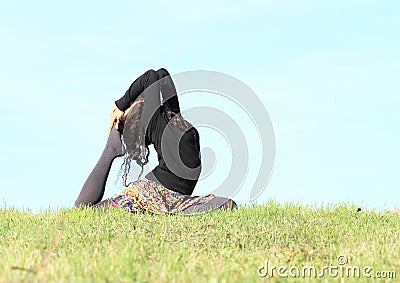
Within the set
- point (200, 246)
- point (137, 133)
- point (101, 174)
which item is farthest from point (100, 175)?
point (200, 246)

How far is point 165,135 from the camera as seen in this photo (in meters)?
7.99

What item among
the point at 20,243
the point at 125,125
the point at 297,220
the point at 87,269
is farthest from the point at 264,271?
the point at 125,125

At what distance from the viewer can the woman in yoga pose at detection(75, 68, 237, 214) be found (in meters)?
7.95

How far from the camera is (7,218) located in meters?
7.90

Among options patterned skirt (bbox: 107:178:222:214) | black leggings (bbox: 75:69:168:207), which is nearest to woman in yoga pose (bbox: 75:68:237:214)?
patterned skirt (bbox: 107:178:222:214)

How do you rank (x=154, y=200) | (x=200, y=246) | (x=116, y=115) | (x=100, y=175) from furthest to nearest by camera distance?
(x=100, y=175)
(x=116, y=115)
(x=154, y=200)
(x=200, y=246)

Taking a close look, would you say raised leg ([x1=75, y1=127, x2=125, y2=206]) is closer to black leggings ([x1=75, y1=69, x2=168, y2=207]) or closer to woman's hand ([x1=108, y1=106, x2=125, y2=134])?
black leggings ([x1=75, y1=69, x2=168, y2=207])

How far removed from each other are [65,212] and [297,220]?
10.4 feet

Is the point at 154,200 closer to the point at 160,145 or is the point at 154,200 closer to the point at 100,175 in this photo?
the point at 160,145

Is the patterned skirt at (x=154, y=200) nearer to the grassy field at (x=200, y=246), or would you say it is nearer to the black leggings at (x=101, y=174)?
the grassy field at (x=200, y=246)

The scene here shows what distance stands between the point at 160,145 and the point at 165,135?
0.52ft

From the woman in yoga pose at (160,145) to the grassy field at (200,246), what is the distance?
34cm

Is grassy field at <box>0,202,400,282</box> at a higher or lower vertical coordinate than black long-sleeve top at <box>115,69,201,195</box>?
lower

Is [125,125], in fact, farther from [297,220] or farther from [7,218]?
[297,220]
